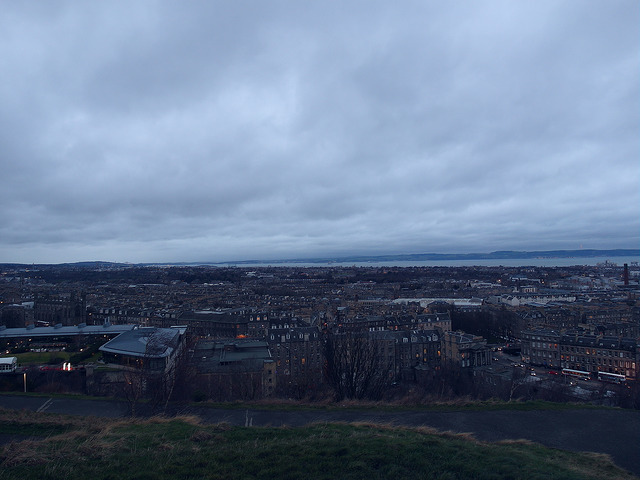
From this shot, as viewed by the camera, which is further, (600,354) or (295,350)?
(600,354)

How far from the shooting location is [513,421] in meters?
11.5

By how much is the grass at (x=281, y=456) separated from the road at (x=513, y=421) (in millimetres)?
1172

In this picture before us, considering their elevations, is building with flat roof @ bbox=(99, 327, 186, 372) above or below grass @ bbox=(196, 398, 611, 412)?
below

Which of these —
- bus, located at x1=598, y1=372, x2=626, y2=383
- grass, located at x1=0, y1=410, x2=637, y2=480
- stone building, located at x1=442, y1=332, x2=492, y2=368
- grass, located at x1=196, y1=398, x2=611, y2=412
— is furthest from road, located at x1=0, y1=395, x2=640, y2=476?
bus, located at x1=598, y1=372, x2=626, y2=383

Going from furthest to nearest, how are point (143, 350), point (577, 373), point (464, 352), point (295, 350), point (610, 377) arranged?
1. point (577, 373)
2. point (464, 352)
3. point (295, 350)
4. point (610, 377)
5. point (143, 350)

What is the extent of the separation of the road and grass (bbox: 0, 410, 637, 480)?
1172 millimetres

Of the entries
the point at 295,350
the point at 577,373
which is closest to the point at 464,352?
the point at 577,373

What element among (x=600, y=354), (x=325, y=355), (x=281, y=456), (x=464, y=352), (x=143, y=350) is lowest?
(x=600, y=354)

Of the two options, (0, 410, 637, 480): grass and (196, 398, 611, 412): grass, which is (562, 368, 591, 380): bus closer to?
(196, 398, 611, 412): grass

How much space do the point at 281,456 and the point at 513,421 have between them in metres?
7.61

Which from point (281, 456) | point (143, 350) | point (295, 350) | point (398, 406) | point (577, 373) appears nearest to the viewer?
point (281, 456)

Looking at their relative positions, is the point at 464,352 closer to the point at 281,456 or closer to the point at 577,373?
the point at 577,373

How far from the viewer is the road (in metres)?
10.2

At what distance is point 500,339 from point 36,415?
51.2 metres
